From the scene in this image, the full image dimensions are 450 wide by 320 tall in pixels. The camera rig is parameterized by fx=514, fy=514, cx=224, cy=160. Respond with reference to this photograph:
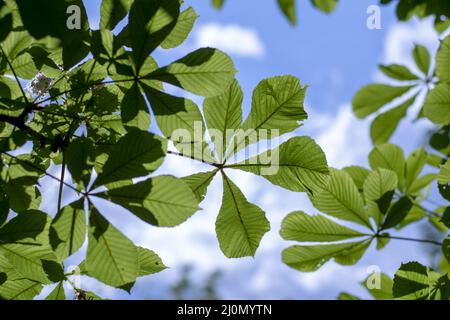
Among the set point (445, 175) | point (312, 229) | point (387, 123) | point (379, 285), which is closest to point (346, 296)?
point (379, 285)

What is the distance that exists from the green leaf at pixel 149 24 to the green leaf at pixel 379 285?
129 cm

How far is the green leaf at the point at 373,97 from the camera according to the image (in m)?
3.12

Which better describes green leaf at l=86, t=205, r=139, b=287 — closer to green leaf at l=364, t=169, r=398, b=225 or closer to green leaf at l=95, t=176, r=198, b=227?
green leaf at l=95, t=176, r=198, b=227

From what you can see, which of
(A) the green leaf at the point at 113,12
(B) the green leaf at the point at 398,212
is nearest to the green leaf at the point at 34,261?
(A) the green leaf at the point at 113,12

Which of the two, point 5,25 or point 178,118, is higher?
Result: point 5,25

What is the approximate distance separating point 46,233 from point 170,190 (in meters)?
0.40

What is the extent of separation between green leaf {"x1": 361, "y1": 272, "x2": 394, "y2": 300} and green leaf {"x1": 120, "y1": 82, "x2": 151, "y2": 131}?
3.89 ft

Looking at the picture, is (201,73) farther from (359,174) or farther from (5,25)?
(359,174)

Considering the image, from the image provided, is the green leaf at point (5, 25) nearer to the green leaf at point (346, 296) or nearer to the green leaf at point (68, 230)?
the green leaf at point (68, 230)

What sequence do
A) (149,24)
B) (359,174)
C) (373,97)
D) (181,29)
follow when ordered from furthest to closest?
(373,97) → (359,174) → (181,29) → (149,24)

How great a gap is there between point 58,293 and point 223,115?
0.79 m

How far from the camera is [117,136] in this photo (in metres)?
1.50

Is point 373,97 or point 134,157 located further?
point 373,97

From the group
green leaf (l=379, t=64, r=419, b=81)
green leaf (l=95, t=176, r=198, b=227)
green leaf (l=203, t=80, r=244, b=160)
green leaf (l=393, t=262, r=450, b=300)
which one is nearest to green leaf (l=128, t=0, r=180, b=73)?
green leaf (l=203, t=80, r=244, b=160)
